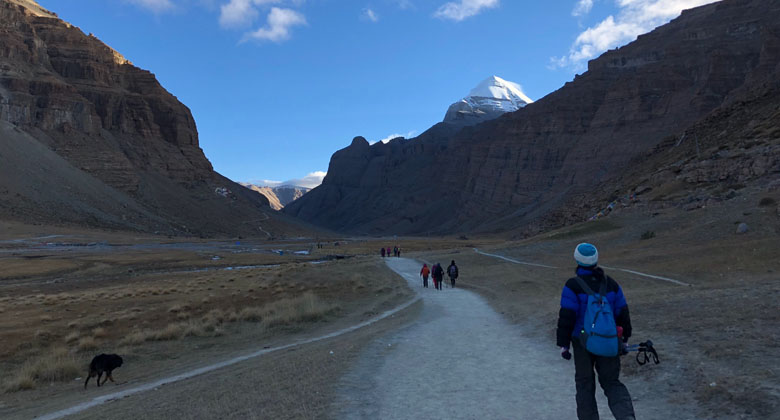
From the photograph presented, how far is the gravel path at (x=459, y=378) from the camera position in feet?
21.5

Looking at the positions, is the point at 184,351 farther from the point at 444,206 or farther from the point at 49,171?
the point at 444,206

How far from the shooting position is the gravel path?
654 cm

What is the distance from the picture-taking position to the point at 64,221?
310 ft

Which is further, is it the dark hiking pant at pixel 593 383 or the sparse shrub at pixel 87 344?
the sparse shrub at pixel 87 344

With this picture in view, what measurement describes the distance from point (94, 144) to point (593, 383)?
477 ft

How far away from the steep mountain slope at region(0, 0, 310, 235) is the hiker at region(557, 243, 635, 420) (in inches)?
4163

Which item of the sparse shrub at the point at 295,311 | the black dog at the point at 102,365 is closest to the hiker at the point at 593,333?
the black dog at the point at 102,365

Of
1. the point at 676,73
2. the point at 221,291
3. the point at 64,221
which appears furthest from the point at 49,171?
the point at 676,73

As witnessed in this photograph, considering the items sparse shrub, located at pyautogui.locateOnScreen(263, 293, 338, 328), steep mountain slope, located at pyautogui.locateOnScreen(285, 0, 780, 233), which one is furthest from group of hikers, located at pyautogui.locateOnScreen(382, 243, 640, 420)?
steep mountain slope, located at pyautogui.locateOnScreen(285, 0, 780, 233)

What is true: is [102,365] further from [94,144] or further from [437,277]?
[94,144]

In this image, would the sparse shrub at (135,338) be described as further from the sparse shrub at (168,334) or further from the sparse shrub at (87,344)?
the sparse shrub at (87,344)

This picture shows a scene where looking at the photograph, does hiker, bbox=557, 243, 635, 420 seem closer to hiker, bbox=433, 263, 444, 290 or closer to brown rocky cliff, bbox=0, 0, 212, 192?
hiker, bbox=433, 263, 444, 290

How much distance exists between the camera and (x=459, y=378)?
26.7 ft

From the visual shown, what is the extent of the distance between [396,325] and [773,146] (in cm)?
3356
